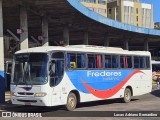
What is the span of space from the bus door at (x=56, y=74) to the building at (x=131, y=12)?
12674cm

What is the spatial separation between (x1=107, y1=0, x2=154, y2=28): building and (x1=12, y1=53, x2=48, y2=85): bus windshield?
12687 centimetres

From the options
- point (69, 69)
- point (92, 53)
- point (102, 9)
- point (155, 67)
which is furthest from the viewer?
point (102, 9)

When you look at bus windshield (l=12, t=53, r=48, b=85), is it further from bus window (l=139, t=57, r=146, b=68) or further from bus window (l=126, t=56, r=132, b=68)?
bus window (l=139, t=57, r=146, b=68)

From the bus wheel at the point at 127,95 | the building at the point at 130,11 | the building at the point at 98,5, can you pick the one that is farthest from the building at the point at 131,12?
the bus wheel at the point at 127,95

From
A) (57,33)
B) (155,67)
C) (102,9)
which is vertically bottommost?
(155,67)

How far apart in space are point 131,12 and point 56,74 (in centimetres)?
13425

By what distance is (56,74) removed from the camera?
18.0m

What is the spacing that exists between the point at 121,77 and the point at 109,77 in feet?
3.87

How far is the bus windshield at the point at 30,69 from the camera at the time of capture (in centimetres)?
1759

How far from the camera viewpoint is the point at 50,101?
17.5 meters

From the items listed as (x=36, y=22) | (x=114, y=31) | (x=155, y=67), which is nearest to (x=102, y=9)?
(x=155, y=67)

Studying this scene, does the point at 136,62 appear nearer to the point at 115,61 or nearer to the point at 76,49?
the point at 115,61

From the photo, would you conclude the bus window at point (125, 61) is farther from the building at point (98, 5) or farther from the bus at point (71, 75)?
the building at point (98, 5)

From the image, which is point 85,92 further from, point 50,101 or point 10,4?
point 10,4
